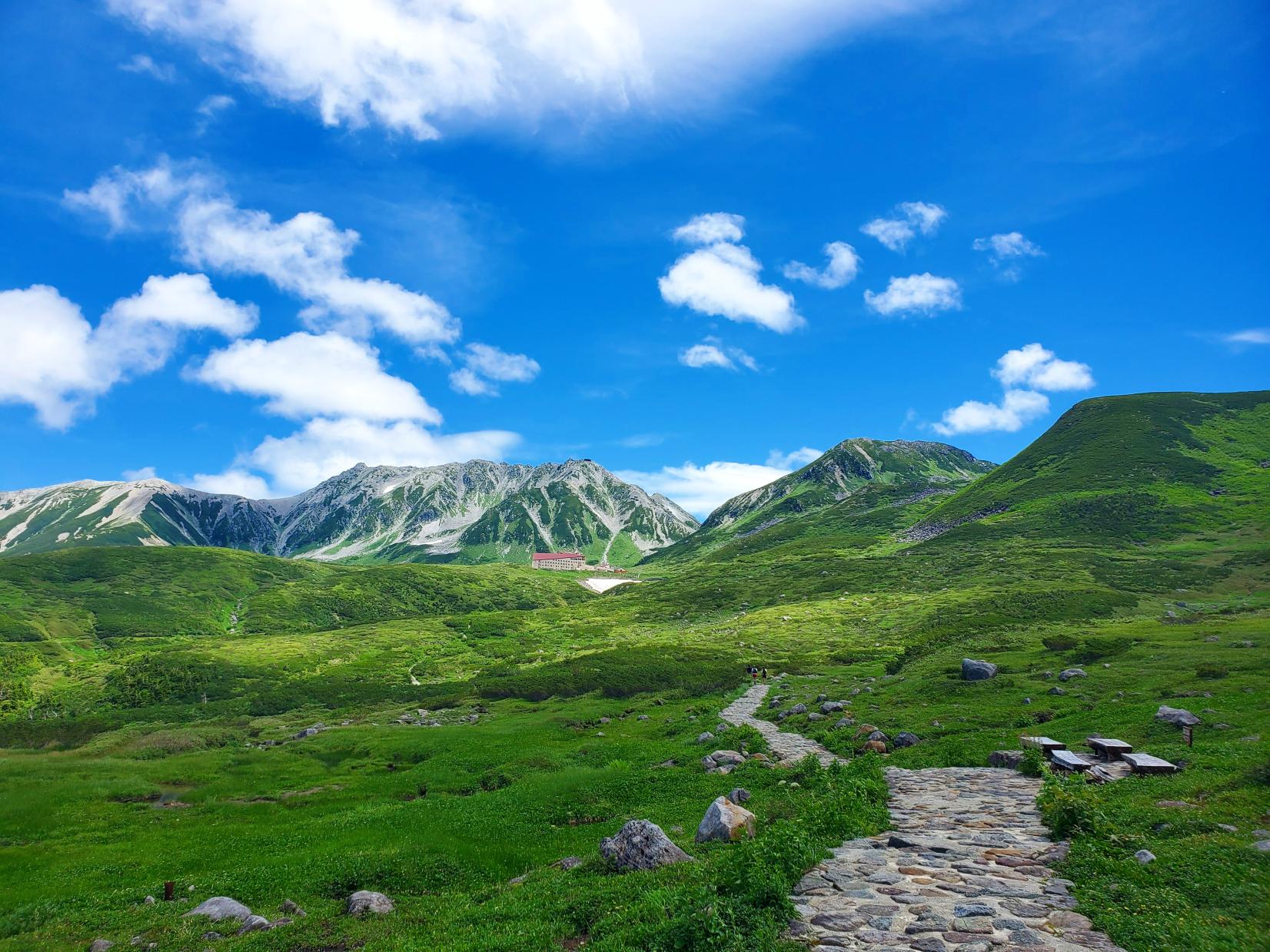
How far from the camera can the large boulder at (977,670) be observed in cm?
5319

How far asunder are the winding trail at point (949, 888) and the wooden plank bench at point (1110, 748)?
7.71 meters

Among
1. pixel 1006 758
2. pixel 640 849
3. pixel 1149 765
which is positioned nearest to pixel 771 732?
pixel 1006 758

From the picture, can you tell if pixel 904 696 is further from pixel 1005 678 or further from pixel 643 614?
pixel 643 614

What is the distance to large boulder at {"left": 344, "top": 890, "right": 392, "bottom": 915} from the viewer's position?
19989 millimetres

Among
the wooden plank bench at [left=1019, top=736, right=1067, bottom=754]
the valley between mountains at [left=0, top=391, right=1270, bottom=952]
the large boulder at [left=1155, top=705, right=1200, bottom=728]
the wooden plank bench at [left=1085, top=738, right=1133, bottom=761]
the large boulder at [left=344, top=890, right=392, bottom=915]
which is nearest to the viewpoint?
the valley between mountains at [left=0, top=391, right=1270, bottom=952]

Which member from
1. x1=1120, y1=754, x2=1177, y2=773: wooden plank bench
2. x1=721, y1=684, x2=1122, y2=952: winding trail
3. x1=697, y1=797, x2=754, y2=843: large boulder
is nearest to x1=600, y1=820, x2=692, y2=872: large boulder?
x1=697, y1=797, x2=754, y2=843: large boulder

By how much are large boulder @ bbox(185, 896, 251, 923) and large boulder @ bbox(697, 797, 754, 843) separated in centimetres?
1588

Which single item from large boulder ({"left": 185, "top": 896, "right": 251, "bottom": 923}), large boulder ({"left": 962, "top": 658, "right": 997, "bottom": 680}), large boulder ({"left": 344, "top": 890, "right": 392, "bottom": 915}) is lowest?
large boulder ({"left": 962, "top": 658, "right": 997, "bottom": 680})

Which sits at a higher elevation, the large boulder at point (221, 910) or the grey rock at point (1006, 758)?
the large boulder at point (221, 910)

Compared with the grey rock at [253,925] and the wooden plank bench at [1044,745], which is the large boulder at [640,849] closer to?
the grey rock at [253,925]

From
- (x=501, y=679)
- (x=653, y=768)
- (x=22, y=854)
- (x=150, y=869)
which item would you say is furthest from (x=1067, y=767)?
(x=501, y=679)

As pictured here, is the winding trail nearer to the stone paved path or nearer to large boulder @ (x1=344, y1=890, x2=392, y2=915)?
large boulder @ (x1=344, y1=890, x2=392, y2=915)

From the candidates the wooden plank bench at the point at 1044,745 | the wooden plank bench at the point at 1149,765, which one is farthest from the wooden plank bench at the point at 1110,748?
the wooden plank bench at the point at 1149,765

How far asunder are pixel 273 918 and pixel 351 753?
4451 cm
